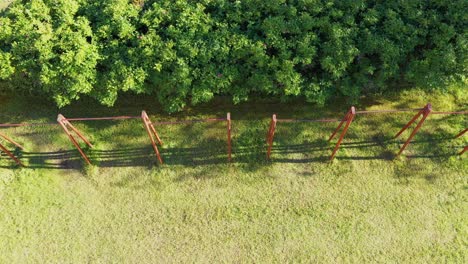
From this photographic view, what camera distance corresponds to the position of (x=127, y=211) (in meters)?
8.86

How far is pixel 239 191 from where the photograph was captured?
9.02 m

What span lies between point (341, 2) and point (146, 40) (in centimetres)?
457

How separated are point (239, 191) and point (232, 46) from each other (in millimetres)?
3378

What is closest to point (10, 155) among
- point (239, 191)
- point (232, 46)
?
point (239, 191)

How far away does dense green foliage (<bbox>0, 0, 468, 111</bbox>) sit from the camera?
853 cm

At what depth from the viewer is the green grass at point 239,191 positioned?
8.47m

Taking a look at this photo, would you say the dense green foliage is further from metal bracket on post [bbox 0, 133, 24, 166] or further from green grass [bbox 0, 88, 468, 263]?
metal bracket on post [bbox 0, 133, 24, 166]

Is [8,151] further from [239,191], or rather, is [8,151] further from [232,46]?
[232,46]

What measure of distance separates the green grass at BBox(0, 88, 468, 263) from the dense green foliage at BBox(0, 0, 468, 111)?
1198 millimetres

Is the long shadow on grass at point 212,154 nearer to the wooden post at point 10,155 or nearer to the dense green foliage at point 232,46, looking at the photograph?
the wooden post at point 10,155

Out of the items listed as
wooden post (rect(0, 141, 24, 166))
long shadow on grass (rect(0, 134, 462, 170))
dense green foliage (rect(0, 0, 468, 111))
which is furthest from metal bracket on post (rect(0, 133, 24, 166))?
dense green foliage (rect(0, 0, 468, 111))

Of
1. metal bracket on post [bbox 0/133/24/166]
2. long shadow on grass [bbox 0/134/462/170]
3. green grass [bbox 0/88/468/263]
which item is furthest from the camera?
long shadow on grass [bbox 0/134/462/170]

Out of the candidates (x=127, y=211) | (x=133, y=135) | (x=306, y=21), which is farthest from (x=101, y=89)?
(x=306, y=21)

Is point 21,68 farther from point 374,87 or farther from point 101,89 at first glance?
point 374,87
